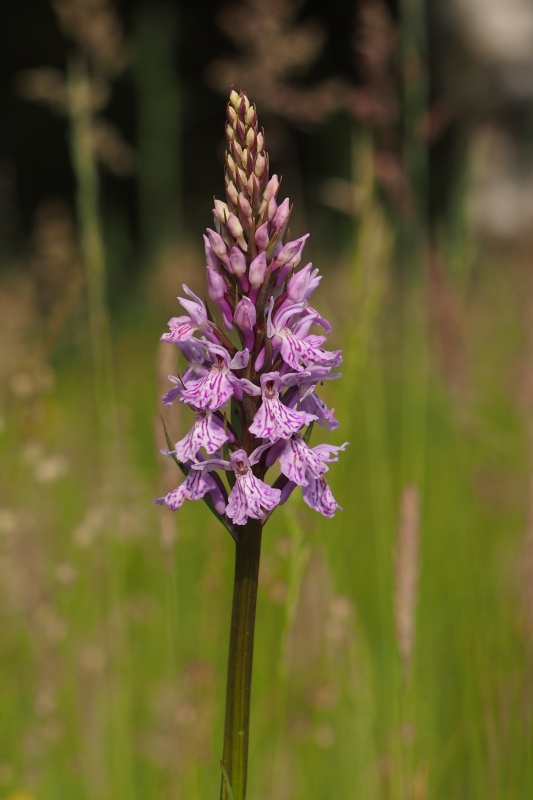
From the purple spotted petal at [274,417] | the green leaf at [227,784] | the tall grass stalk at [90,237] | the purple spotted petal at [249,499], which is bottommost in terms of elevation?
the green leaf at [227,784]

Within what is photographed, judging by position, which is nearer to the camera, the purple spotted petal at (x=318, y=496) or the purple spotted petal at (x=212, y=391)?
the purple spotted petal at (x=212, y=391)

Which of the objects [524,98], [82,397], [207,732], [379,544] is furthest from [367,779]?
[524,98]

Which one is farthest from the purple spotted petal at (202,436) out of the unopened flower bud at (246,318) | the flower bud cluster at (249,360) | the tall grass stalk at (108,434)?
the tall grass stalk at (108,434)

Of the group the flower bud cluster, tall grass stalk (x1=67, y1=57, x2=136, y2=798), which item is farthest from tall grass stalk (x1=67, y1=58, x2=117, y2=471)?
the flower bud cluster

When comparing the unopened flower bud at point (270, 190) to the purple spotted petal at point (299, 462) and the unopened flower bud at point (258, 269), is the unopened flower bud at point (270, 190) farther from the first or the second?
the purple spotted petal at point (299, 462)

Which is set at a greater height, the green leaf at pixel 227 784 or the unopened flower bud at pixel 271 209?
the unopened flower bud at pixel 271 209

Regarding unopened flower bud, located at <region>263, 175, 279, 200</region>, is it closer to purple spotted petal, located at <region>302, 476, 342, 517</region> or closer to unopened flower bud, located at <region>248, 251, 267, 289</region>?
unopened flower bud, located at <region>248, 251, 267, 289</region>

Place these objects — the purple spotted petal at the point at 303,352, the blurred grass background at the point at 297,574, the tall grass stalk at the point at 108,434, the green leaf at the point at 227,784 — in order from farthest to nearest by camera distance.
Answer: the tall grass stalk at the point at 108,434, the blurred grass background at the point at 297,574, the purple spotted petal at the point at 303,352, the green leaf at the point at 227,784

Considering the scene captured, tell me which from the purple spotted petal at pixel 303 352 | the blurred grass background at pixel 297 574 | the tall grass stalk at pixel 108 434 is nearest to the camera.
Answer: the purple spotted petal at pixel 303 352
